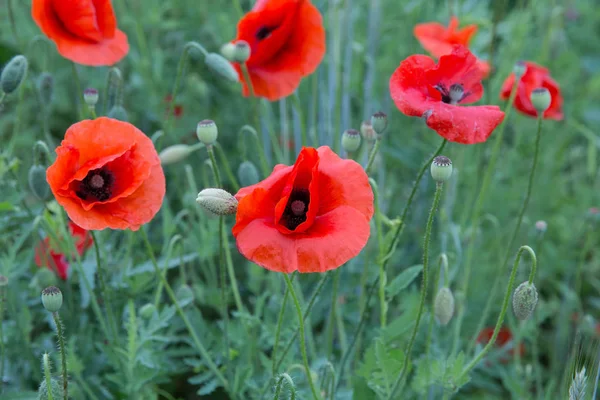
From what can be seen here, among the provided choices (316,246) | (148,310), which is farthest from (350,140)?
(148,310)

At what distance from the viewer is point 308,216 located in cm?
119

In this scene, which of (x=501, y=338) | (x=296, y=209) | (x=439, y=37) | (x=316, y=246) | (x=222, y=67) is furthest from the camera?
(x=501, y=338)

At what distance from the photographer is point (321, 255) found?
1153 mm

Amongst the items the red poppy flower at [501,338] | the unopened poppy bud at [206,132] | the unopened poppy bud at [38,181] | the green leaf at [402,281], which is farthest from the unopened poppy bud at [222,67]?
the red poppy flower at [501,338]

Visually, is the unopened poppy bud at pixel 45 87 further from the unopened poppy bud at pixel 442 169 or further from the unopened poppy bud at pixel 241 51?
the unopened poppy bud at pixel 442 169

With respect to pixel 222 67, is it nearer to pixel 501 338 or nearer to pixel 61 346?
pixel 61 346

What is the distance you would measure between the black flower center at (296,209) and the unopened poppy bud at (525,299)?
369 mm

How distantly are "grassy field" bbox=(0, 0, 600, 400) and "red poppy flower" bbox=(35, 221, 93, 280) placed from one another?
0.01 metres

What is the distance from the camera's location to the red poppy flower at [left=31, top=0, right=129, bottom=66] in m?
1.60

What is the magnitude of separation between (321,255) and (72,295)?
0.84 m

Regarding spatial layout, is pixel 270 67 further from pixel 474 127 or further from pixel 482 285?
pixel 482 285

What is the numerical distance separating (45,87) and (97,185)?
52 centimetres

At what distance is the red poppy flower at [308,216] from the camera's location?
115cm

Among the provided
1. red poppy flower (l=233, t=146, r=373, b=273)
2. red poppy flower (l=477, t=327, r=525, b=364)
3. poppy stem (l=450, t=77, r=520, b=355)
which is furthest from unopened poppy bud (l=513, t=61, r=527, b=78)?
red poppy flower (l=477, t=327, r=525, b=364)
